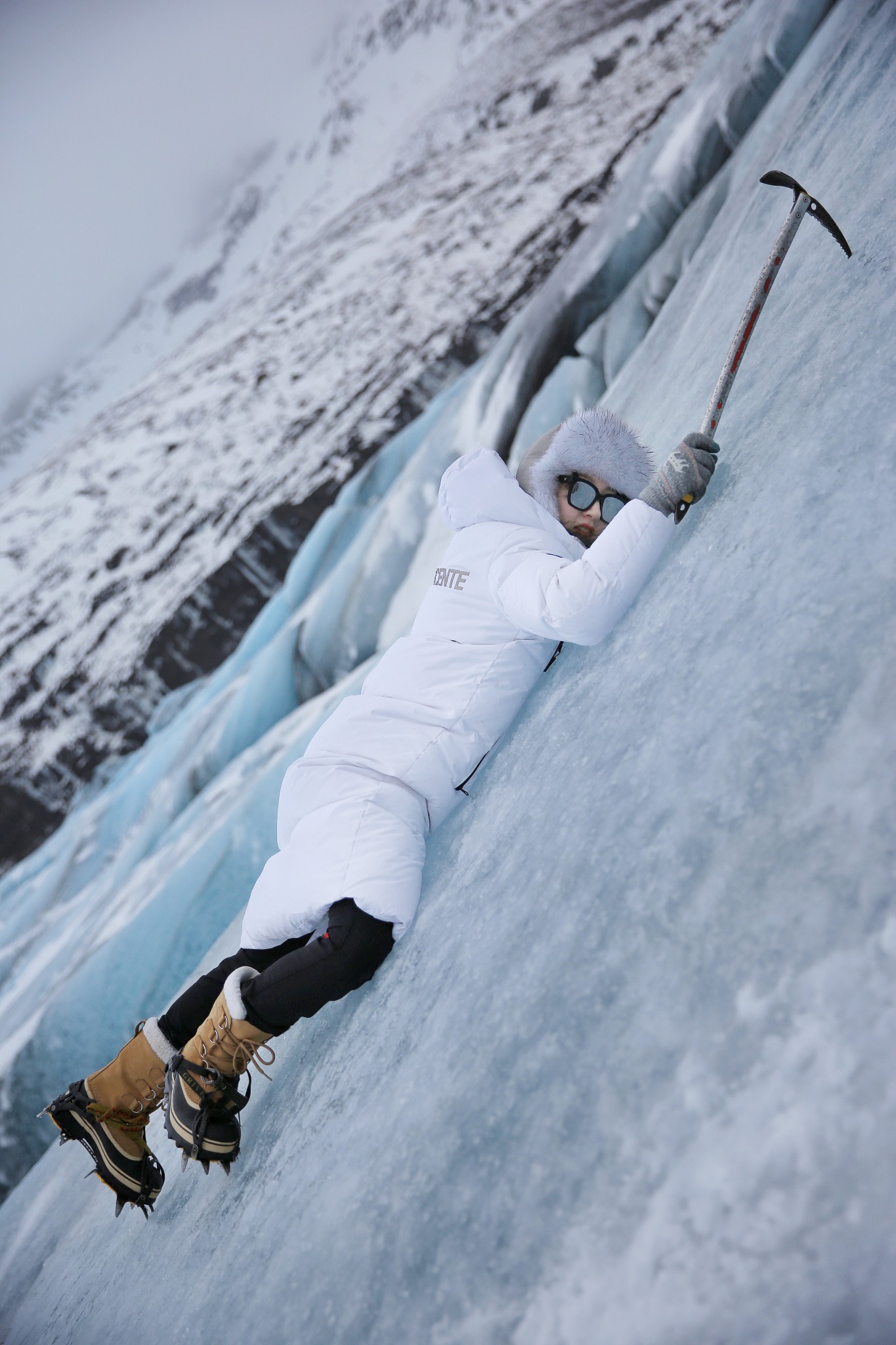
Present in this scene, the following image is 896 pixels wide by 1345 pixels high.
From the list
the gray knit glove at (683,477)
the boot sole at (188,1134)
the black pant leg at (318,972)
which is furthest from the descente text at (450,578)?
the boot sole at (188,1134)

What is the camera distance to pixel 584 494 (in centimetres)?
90

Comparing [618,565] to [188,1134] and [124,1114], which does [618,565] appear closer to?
[188,1134]

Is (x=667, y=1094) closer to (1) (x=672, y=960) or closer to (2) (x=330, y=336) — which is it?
(1) (x=672, y=960)

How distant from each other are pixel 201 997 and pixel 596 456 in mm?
779

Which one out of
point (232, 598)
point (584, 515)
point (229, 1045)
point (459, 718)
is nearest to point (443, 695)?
point (459, 718)

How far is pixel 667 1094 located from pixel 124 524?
4058 mm

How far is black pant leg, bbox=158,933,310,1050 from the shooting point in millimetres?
825

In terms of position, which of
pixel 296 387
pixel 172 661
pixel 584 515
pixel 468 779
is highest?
pixel 296 387

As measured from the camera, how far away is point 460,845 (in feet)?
2.61

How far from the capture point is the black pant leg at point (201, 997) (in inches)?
32.5

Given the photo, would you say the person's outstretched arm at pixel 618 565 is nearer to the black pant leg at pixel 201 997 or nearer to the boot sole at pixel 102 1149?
the black pant leg at pixel 201 997

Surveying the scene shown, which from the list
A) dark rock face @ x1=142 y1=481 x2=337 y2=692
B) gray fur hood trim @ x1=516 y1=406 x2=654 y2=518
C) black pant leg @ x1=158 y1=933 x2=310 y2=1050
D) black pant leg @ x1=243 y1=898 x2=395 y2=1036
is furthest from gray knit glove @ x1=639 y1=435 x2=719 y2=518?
dark rock face @ x1=142 y1=481 x2=337 y2=692

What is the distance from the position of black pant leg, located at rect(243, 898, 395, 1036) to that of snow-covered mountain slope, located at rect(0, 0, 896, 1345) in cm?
4

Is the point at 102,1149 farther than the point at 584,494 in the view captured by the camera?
No
